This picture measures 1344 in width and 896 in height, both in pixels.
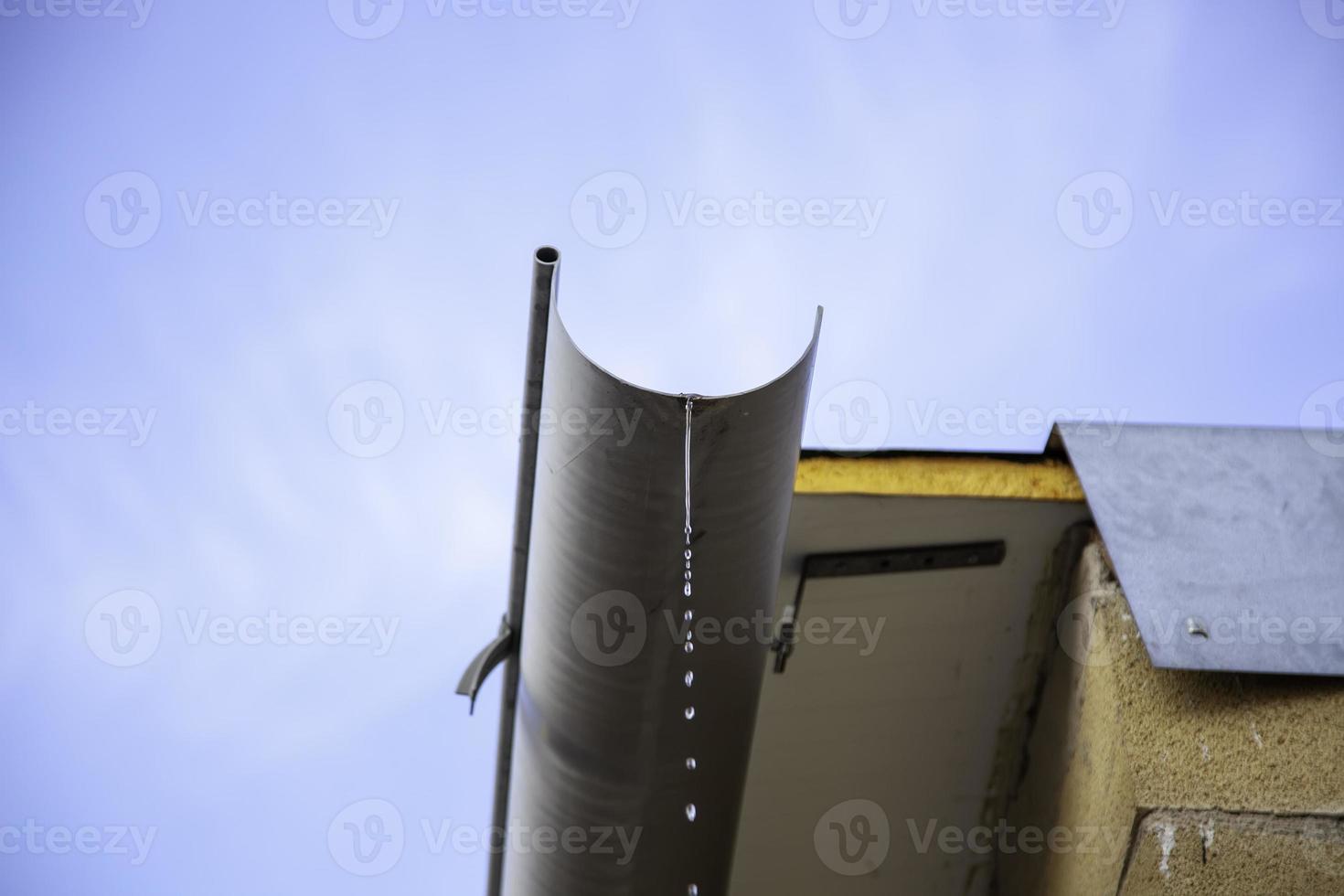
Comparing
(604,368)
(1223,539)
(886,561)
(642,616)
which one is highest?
(604,368)

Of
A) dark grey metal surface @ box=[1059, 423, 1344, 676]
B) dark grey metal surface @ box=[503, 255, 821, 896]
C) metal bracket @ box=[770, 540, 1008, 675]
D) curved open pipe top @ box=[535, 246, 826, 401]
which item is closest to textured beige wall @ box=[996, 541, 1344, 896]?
dark grey metal surface @ box=[1059, 423, 1344, 676]

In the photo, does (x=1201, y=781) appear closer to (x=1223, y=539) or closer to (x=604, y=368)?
(x=1223, y=539)

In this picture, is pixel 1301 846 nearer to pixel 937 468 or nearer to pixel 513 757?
pixel 937 468

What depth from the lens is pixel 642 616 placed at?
8.63ft

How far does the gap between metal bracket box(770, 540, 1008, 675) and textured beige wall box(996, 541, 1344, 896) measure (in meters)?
0.44

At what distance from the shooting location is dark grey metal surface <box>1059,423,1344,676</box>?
3.50m

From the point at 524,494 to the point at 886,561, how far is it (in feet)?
4.85

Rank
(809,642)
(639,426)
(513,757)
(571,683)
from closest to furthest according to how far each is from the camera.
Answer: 1. (639,426)
2. (571,683)
3. (513,757)
4. (809,642)

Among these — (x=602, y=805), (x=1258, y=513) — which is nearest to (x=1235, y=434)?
(x=1258, y=513)

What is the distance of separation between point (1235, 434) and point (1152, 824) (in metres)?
1.38

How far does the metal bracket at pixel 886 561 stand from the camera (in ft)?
13.4

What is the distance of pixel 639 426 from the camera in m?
2.44

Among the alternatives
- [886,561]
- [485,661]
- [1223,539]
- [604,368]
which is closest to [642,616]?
[604,368]

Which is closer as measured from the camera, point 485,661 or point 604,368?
point 604,368
